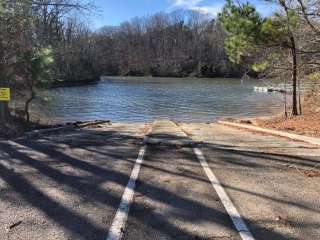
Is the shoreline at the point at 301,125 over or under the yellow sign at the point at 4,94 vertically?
under

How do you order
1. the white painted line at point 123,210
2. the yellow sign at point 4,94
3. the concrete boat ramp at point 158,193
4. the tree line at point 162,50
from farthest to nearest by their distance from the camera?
1. the tree line at point 162,50
2. the yellow sign at point 4,94
3. the concrete boat ramp at point 158,193
4. the white painted line at point 123,210

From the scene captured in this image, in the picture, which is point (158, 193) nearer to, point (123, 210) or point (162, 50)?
point (123, 210)

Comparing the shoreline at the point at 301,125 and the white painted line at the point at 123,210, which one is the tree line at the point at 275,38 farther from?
the white painted line at the point at 123,210

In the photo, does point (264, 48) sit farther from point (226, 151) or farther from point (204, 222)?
point (204, 222)

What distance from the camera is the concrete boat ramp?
15.2 ft

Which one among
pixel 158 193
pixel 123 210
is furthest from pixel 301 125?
pixel 123 210

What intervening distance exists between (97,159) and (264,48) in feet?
42.7

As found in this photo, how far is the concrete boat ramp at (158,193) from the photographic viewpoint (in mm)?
4633

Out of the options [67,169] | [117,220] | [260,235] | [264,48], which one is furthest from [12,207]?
[264,48]

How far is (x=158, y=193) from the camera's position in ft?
19.6

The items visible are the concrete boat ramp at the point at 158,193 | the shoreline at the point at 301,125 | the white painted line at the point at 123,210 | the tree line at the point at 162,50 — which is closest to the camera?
the white painted line at the point at 123,210

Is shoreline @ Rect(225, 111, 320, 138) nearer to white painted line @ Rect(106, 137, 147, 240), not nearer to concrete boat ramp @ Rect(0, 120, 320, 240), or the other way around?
concrete boat ramp @ Rect(0, 120, 320, 240)

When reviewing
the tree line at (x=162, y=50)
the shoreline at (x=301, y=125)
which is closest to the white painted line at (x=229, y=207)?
Result: the shoreline at (x=301, y=125)

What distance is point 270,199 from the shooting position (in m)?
5.75
